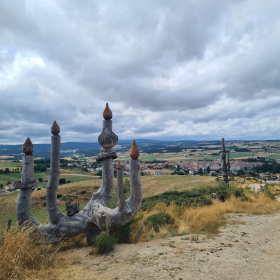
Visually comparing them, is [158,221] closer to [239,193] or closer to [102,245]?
[102,245]

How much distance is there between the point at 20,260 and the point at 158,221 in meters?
5.89

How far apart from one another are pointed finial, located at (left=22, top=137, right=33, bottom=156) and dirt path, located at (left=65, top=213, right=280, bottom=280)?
355 centimetres

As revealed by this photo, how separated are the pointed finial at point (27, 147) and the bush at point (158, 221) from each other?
5834 millimetres

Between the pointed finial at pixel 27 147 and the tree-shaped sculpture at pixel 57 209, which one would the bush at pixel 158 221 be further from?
the pointed finial at pixel 27 147

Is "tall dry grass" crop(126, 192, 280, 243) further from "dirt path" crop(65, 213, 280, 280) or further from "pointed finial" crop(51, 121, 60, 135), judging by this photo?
"pointed finial" crop(51, 121, 60, 135)

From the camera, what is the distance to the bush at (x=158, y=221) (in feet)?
29.3

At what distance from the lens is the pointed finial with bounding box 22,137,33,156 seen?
20.9 feet

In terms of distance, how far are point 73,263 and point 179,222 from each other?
543 cm

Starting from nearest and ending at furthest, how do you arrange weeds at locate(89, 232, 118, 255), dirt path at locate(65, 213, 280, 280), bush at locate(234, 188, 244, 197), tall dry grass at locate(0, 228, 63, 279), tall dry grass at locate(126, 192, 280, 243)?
tall dry grass at locate(0, 228, 63, 279), dirt path at locate(65, 213, 280, 280), weeds at locate(89, 232, 118, 255), tall dry grass at locate(126, 192, 280, 243), bush at locate(234, 188, 244, 197)

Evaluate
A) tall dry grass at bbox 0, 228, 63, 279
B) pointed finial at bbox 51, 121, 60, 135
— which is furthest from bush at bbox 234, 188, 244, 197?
pointed finial at bbox 51, 121, 60, 135

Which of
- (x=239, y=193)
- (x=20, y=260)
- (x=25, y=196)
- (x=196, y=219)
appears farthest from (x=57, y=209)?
(x=239, y=193)

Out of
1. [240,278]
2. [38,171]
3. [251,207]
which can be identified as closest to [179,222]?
[240,278]

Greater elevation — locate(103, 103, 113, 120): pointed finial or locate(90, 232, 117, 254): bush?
locate(103, 103, 113, 120): pointed finial

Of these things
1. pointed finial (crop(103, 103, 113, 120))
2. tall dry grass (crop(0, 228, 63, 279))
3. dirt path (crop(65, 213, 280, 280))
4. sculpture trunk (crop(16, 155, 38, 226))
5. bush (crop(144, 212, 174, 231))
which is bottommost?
bush (crop(144, 212, 174, 231))
